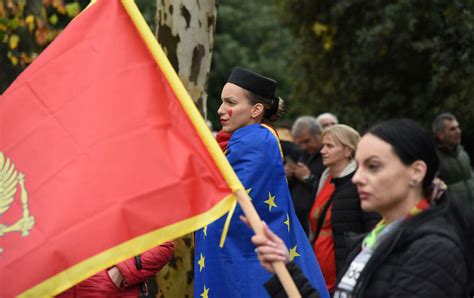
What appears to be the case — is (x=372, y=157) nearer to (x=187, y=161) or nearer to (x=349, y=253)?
(x=349, y=253)

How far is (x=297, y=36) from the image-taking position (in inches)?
690

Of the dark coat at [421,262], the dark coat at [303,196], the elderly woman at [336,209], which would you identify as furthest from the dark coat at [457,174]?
the dark coat at [421,262]

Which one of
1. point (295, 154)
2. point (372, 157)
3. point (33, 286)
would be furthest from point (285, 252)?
point (295, 154)

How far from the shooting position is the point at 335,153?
801cm

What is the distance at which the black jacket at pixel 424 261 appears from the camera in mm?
3734

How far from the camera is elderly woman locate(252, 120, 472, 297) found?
12.3ft

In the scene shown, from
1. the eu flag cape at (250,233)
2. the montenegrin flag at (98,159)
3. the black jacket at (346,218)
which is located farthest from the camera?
the black jacket at (346,218)

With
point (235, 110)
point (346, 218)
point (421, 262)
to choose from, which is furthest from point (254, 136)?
point (421, 262)

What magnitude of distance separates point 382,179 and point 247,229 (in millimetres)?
2494

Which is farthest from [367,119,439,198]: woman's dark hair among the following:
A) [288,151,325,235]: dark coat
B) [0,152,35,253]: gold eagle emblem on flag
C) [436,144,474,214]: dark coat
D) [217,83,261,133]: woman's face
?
[436,144,474,214]: dark coat

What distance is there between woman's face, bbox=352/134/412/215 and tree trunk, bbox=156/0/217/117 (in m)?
4.86

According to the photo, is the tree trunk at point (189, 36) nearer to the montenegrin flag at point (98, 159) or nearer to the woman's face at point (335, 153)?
the woman's face at point (335, 153)

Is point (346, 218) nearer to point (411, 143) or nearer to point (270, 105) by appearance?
point (270, 105)

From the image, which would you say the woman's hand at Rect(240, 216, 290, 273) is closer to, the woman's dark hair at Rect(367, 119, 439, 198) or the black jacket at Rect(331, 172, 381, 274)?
the woman's dark hair at Rect(367, 119, 439, 198)
